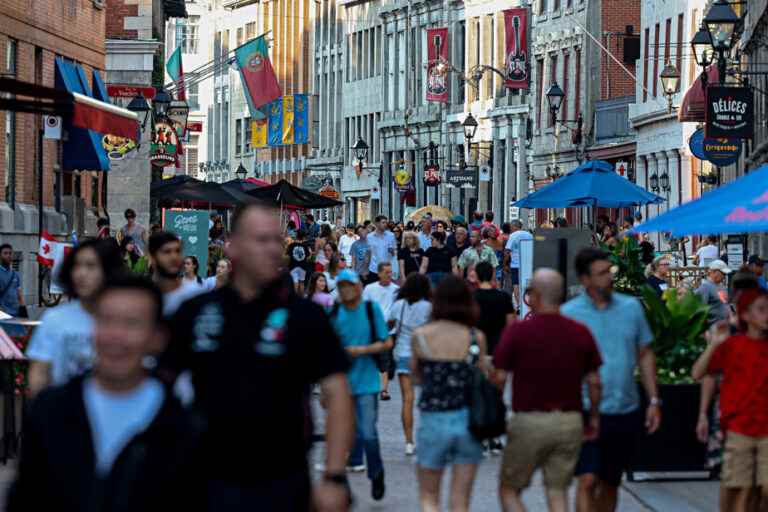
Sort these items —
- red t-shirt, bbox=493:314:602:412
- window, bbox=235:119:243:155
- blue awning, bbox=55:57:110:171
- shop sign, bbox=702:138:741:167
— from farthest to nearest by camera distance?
window, bbox=235:119:243:155
shop sign, bbox=702:138:741:167
blue awning, bbox=55:57:110:171
red t-shirt, bbox=493:314:602:412

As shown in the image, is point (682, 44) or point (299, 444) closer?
point (299, 444)

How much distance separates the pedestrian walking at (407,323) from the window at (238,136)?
113014 millimetres

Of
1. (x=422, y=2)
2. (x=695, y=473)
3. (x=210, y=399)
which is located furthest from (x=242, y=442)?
(x=422, y=2)

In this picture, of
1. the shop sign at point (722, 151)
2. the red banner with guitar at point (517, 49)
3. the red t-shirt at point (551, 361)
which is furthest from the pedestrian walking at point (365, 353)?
the red banner with guitar at point (517, 49)

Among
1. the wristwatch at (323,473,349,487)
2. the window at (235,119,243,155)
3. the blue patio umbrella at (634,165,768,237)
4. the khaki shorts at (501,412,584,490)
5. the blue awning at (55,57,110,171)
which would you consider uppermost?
the window at (235,119,243,155)

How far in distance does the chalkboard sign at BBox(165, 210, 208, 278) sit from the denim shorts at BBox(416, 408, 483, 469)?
63.4 ft

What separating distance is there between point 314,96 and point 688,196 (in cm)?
5985

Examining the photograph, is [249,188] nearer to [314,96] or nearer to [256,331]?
[256,331]

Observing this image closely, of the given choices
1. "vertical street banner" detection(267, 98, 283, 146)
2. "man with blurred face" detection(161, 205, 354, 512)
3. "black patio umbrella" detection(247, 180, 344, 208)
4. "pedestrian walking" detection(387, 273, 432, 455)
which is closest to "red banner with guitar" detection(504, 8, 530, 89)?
"black patio umbrella" detection(247, 180, 344, 208)

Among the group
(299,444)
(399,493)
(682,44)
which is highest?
(682,44)

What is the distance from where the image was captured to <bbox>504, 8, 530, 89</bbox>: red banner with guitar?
229 ft

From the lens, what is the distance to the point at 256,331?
6758 mm

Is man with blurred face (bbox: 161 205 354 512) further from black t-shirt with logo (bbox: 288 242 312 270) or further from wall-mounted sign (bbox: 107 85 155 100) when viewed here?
wall-mounted sign (bbox: 107 85 155 100)

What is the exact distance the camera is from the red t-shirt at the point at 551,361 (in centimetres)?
1028
